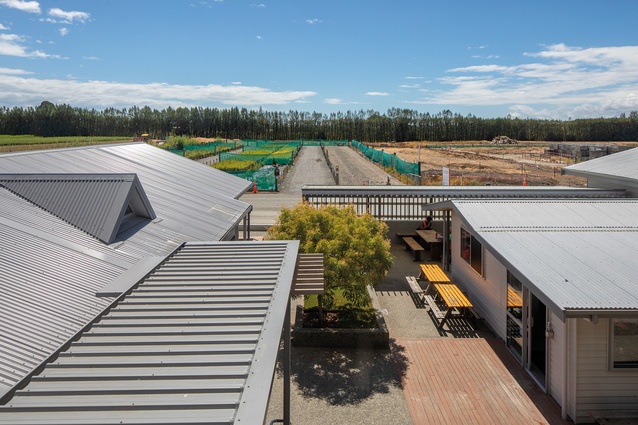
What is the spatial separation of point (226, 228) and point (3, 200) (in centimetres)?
465

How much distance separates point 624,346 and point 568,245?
8.68 feet

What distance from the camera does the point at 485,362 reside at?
10844mm

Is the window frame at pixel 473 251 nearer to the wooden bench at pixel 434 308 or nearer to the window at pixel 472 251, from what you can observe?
the window at pixel 472 251

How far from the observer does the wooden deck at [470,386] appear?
28.7 ft

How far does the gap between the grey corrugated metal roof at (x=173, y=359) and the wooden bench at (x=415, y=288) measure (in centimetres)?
858

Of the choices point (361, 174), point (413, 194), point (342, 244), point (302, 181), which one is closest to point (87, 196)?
point (342, 244)

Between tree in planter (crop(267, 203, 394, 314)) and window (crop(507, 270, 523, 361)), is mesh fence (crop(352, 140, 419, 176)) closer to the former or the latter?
tree in planter (crop(267, 203, 394, 314))

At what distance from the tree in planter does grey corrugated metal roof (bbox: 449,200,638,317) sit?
7.89ft

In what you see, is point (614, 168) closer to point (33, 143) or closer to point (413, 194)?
point (413, 194)

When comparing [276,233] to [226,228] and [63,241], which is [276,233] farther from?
[63,241]

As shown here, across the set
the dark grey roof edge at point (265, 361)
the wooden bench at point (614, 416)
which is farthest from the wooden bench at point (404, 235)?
the dark grey roof edge at point (265, 361)

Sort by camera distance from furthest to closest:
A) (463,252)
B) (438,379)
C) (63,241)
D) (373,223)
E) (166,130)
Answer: (166,130)
(463,252)
(373,223)
(438,379)
(63,241)

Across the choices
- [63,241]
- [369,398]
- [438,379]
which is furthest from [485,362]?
[63,241]

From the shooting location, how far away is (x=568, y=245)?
10.8m
